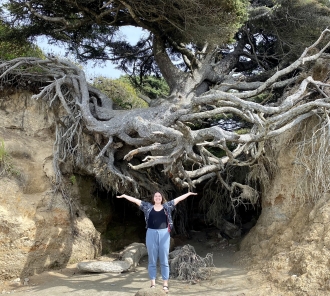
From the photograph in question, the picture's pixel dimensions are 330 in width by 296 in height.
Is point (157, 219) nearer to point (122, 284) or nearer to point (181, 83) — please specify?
point (122, 284)

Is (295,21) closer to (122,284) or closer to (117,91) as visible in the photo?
(117,91)

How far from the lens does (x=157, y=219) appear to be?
5262 millimetres

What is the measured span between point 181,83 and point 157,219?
16.0ft

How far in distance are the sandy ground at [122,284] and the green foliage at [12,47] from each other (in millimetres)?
5991

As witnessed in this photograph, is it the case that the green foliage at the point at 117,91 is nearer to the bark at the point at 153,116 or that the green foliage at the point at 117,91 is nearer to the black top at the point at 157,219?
the bark at the point at 153,116

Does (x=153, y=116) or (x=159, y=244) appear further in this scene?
(x=153, y=116)

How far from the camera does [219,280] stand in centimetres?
646

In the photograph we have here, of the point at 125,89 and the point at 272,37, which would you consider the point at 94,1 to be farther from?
the point at 272,37

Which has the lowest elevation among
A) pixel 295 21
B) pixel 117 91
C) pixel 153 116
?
pixel 153 116

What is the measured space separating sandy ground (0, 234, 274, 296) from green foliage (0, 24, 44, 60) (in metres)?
5.99

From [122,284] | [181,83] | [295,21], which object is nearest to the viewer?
[122,284]

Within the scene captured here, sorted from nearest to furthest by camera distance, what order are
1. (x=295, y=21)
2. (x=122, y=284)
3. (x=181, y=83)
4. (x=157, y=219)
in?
(x=157, y=219)
(x=122, y=284)
(x=295, y=21)
(x=181, y=83)

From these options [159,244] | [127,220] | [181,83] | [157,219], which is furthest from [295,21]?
[127,220]

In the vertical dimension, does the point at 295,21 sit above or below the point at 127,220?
above
